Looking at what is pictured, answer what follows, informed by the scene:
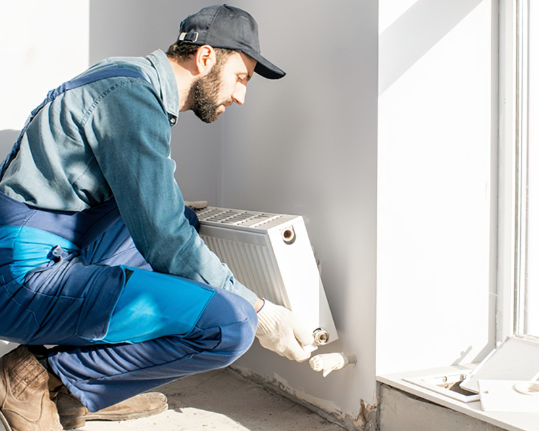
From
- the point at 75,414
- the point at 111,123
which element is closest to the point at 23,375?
the point at 75,414

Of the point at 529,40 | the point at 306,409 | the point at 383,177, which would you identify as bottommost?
the point at 306,409

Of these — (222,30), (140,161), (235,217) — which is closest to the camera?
(140,161)

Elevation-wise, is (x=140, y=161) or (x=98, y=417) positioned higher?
(x=140, y=161)

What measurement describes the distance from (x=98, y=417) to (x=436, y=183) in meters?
1.19

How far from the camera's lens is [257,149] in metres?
2.10

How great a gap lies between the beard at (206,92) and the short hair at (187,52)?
3cm

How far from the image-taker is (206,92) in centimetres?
158

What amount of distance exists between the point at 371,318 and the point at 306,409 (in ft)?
1.43

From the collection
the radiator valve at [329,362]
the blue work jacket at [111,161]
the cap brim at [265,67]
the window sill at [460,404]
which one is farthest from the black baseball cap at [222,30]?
the window sill at [460,404]

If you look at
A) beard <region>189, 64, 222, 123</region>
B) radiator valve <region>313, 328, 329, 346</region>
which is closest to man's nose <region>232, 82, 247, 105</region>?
beard <region>189, 64, 222, 123</region>

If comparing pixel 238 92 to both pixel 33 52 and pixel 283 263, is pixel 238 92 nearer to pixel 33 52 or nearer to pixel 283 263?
pixel 283 263

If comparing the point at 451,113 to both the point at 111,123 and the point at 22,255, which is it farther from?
the point at 22,255

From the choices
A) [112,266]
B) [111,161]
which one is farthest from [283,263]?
[111,161]

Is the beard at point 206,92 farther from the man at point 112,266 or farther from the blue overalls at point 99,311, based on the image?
the blue overalls at point 99,311
